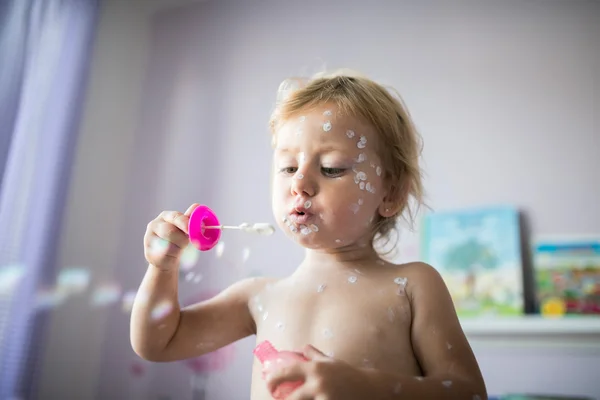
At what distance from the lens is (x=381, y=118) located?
745 millimetres

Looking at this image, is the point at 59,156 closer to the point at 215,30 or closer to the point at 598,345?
the point at 215,30

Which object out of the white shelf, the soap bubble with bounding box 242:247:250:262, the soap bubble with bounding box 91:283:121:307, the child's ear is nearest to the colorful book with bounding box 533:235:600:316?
the white shelf

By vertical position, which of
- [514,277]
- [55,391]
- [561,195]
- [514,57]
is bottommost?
[55,391]

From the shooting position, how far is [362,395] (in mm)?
500

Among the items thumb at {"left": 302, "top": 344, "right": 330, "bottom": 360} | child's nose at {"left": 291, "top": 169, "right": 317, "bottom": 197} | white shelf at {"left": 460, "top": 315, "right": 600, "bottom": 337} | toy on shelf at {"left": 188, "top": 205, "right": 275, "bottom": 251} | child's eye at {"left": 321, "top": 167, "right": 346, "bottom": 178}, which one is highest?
child's eye at {"left": 321, "top": 167, "right": 346, "bottom": 178}

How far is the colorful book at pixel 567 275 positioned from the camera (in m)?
1.52

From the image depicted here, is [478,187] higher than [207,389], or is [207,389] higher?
[478,187]

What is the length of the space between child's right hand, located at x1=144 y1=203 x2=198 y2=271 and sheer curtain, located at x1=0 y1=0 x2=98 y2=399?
0.82m

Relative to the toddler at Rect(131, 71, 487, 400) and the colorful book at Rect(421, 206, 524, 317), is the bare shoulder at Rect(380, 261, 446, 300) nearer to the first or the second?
the toddler at Rect(131, 71, 487, 400)

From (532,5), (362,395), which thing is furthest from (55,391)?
(532,5)

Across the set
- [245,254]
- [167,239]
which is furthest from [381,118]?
[245,254]

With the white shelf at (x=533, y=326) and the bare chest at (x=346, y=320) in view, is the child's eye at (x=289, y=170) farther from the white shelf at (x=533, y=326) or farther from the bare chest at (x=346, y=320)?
the white shelf at (x=533, y=326)

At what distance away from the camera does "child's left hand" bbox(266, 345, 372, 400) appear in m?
0.48

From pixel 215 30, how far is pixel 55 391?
4.59ft
